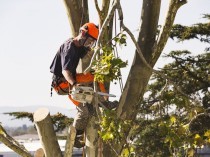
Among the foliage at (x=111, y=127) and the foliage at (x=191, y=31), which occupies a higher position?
the foliage at (x=191, y=31)

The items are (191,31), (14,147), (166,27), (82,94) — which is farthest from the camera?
(191,31)

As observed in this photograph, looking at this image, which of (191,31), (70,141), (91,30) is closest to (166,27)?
(91,30)

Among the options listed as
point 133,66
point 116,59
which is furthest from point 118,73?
point 133,66

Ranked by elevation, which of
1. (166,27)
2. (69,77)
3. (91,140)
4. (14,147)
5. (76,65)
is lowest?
(14,147)

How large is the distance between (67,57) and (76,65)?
11 cm

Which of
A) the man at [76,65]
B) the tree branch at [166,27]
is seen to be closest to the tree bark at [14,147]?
the man at [76,65]

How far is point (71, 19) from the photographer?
4.20 meters

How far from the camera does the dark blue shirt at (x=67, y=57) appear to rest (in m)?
3.61

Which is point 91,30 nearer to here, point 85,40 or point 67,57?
point 85,40

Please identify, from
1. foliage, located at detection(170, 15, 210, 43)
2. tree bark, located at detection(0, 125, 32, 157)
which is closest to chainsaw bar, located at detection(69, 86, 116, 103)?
tree bark, located at detection(0, 125, 32, 157)

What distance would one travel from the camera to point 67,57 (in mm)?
3652

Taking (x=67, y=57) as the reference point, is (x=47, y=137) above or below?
below

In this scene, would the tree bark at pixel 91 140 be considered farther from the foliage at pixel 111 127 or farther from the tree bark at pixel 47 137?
the foliage at pixel 111 127

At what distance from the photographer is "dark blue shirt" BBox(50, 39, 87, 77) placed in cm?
361
